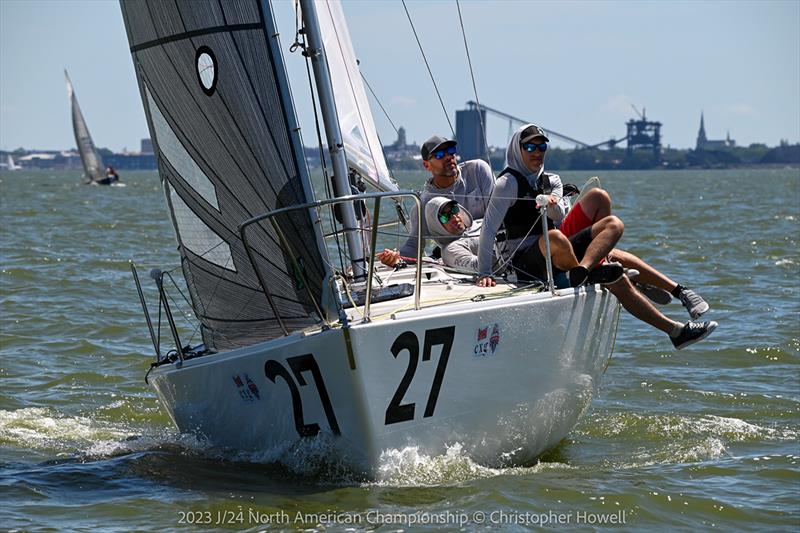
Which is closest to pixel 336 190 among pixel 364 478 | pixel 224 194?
pixel 224 194

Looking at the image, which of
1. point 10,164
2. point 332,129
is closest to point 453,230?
point 332,129

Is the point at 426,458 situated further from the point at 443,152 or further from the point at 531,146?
the point at 443,152

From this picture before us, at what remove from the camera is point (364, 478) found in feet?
18.6

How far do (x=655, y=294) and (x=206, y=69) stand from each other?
272cm

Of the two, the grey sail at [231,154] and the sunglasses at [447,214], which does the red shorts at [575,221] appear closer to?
the sunglasses at [447,214]

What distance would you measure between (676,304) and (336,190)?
20.9 feet

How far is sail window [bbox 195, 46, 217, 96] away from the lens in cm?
590

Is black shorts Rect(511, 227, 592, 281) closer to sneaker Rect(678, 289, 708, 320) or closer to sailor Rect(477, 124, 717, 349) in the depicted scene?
sailor Rect(477, 124, 717, 349)

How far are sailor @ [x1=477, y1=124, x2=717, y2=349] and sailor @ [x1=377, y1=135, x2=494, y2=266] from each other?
65 cm

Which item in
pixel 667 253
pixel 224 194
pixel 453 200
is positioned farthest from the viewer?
pixel 667 253

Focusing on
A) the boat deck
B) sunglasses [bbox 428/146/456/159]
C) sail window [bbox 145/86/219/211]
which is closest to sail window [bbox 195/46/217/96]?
sail window [bbox 145/86/219/211]

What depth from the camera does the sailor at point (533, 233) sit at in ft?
20.6

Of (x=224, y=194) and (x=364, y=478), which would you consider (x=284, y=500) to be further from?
(x=224, y=194)

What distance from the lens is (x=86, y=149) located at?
5981 centimetres
